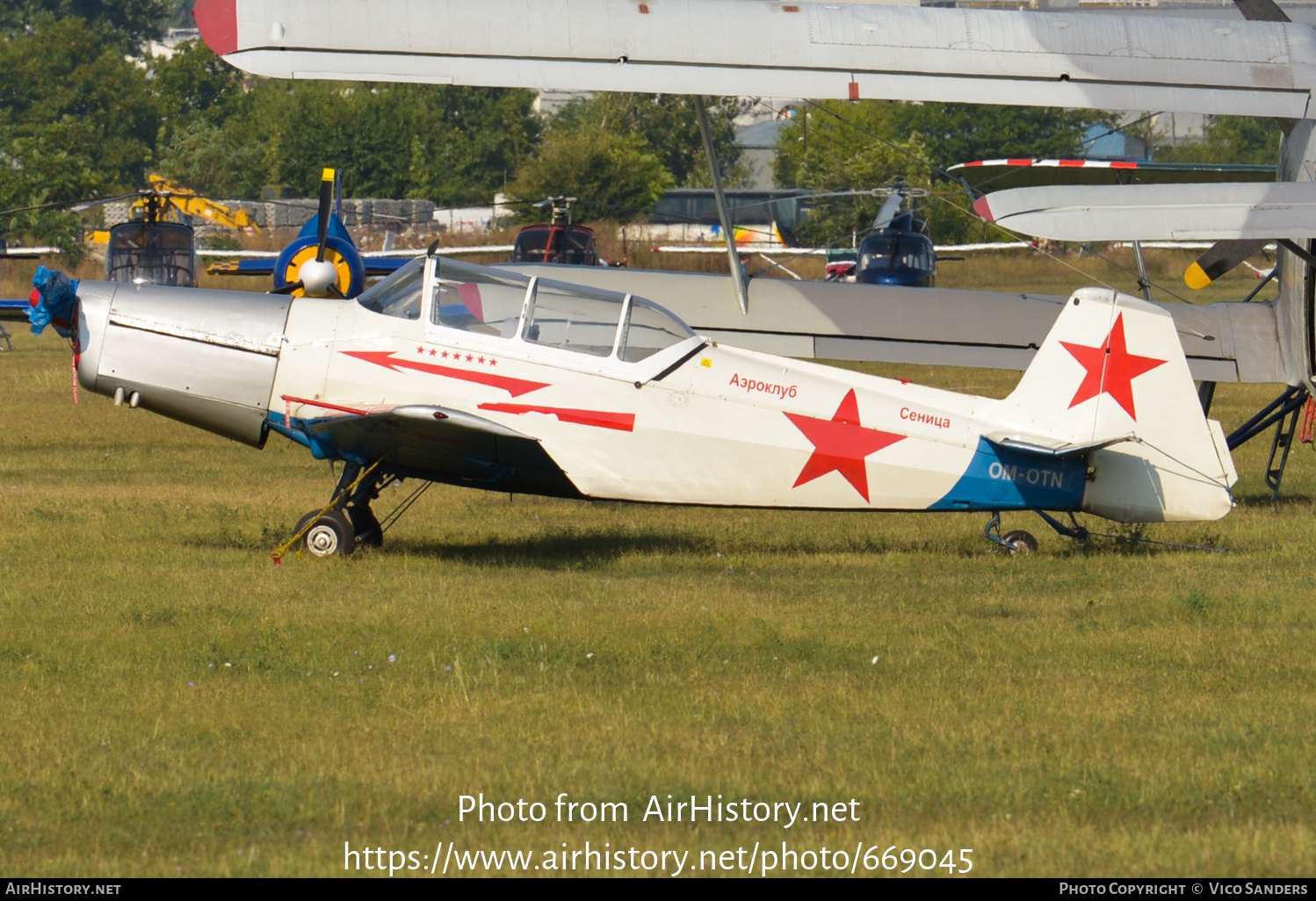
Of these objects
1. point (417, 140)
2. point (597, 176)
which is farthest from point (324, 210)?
point (417, 140)

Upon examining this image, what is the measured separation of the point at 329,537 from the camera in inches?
400

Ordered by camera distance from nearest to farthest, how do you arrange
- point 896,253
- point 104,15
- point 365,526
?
point 365,526
point 896,253
point 104,15

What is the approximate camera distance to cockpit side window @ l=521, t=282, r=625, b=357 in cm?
1006

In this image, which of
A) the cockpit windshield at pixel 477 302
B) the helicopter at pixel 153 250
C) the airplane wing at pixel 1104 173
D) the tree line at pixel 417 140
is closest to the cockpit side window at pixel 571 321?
the cockpit windshield at pixel 477 302

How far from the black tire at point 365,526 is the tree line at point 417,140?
45.5 meters

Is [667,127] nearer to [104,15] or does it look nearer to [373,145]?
[373,145]

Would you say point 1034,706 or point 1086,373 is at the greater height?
point 1086,373

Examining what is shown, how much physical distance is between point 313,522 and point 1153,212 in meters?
6.06


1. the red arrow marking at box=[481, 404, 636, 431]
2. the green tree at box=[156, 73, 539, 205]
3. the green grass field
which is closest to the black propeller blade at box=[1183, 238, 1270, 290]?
the green grass field

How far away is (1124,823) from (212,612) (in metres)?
5.20

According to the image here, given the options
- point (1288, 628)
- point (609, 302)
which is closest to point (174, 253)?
point (609, 302)

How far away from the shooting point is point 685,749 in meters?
5.98

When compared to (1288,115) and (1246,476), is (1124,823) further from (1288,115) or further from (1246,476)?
(1246,476)

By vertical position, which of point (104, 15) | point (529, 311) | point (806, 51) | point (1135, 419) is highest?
point (104, 15)
